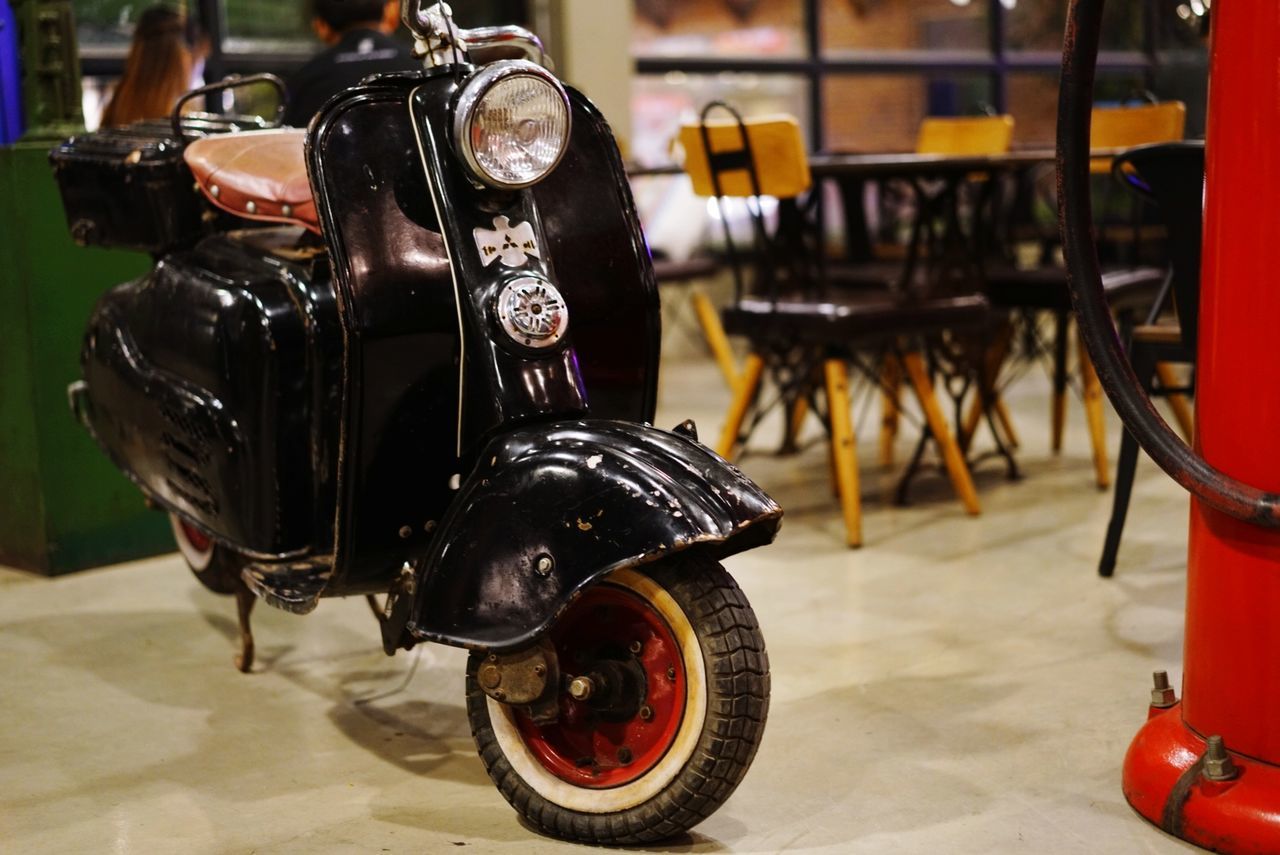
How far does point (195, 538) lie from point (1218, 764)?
1936 millimetres

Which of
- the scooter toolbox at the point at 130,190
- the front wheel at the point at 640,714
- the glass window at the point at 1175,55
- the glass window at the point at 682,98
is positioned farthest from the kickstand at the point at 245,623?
the glass window at the point at 1175,55

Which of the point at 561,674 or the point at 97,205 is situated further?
the point at 97,205

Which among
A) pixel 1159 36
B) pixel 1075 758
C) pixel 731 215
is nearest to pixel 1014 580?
pixel 1075 758

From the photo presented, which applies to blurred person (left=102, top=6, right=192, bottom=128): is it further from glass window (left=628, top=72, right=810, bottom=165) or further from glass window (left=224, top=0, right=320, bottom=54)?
glass window (left=628, top=72, right=810, bottom=165)

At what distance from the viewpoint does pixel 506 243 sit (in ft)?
6.97

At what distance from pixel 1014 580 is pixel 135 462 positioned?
6.13ft

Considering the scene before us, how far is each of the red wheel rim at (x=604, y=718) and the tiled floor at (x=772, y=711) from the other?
115mm

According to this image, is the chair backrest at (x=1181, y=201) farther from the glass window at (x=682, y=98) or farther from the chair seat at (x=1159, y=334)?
the glass window at (x=682, y=98)

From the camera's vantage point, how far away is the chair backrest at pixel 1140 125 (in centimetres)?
423

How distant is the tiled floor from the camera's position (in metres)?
2.06

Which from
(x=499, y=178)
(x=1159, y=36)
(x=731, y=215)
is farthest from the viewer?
(x=1159, y=36)

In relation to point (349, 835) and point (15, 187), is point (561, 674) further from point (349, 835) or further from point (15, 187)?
point (15, 187)

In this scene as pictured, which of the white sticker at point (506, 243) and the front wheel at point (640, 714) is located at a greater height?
the white sticker at point (506, 243)

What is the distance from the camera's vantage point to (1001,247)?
521cm
